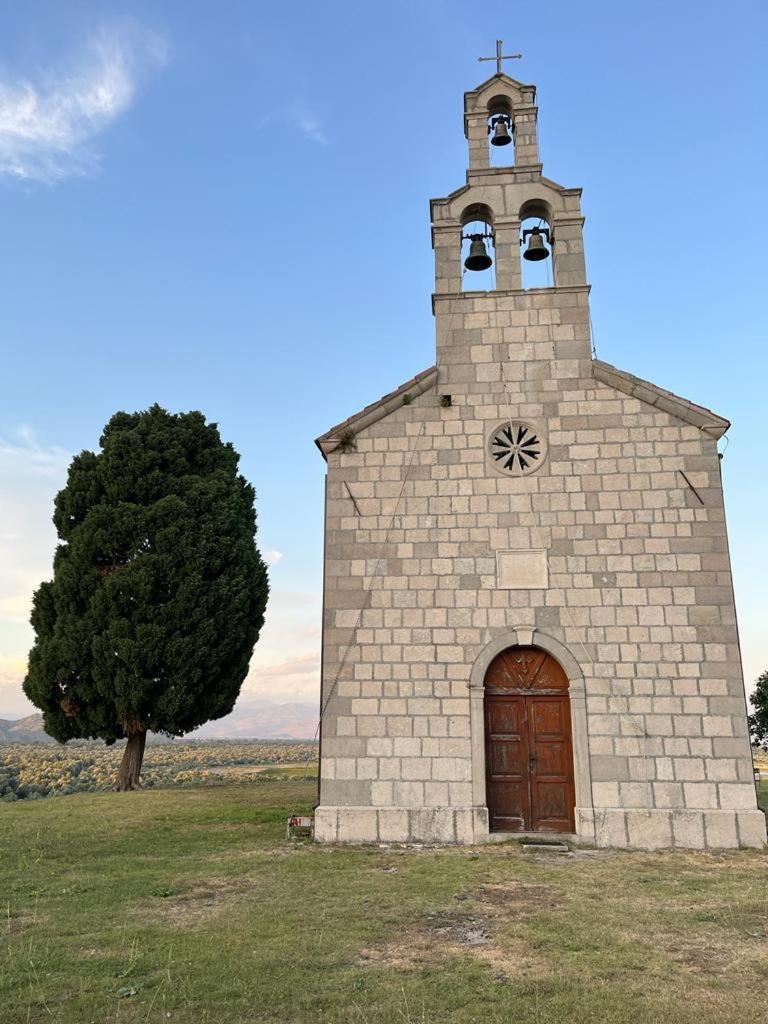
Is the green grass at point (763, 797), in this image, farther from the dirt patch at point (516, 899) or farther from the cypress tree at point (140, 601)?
the cypress tree at point (140, 601)

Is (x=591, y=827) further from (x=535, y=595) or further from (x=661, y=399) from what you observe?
(x=661, y=399)

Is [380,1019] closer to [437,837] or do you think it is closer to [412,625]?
[437,837]

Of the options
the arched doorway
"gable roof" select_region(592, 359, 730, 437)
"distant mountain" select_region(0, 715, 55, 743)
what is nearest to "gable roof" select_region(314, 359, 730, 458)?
"gable roof" select_region(592, 359, 730, 437)

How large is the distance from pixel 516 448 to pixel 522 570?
194 cm

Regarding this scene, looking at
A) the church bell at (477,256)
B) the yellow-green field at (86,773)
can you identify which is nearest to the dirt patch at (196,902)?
the church bell at (477,256)

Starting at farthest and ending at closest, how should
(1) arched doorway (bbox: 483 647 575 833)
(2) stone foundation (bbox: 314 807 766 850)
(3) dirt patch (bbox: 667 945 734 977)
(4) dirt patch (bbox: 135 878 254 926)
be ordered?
(1) arched doorway (bbox: 483 647 575 833), (2) stone foundation (bbox: 314 807 766 850), (4) dirt patch (bbox: 135 878 254 926), (3) dirt patch (bbox: 667 945 734 977)

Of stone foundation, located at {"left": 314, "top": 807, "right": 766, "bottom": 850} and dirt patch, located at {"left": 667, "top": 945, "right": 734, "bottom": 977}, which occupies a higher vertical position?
stone foundation, located at {"left": 314, "top": 807, "right": 766, "bottom": 850}

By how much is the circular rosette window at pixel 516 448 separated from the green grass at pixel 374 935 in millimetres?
5463

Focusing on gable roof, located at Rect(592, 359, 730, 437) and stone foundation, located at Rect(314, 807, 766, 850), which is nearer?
stone foundation, located at Rect(314, 807, 766, 850)

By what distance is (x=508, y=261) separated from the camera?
41.1ft

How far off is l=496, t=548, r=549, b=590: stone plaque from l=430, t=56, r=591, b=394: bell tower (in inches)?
110

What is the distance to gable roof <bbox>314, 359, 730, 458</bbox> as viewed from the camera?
37.5 ft

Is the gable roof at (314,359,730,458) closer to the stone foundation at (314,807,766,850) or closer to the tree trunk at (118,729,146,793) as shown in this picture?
the stone foundation at (314,807,766,850)

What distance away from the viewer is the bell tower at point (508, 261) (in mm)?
12141
